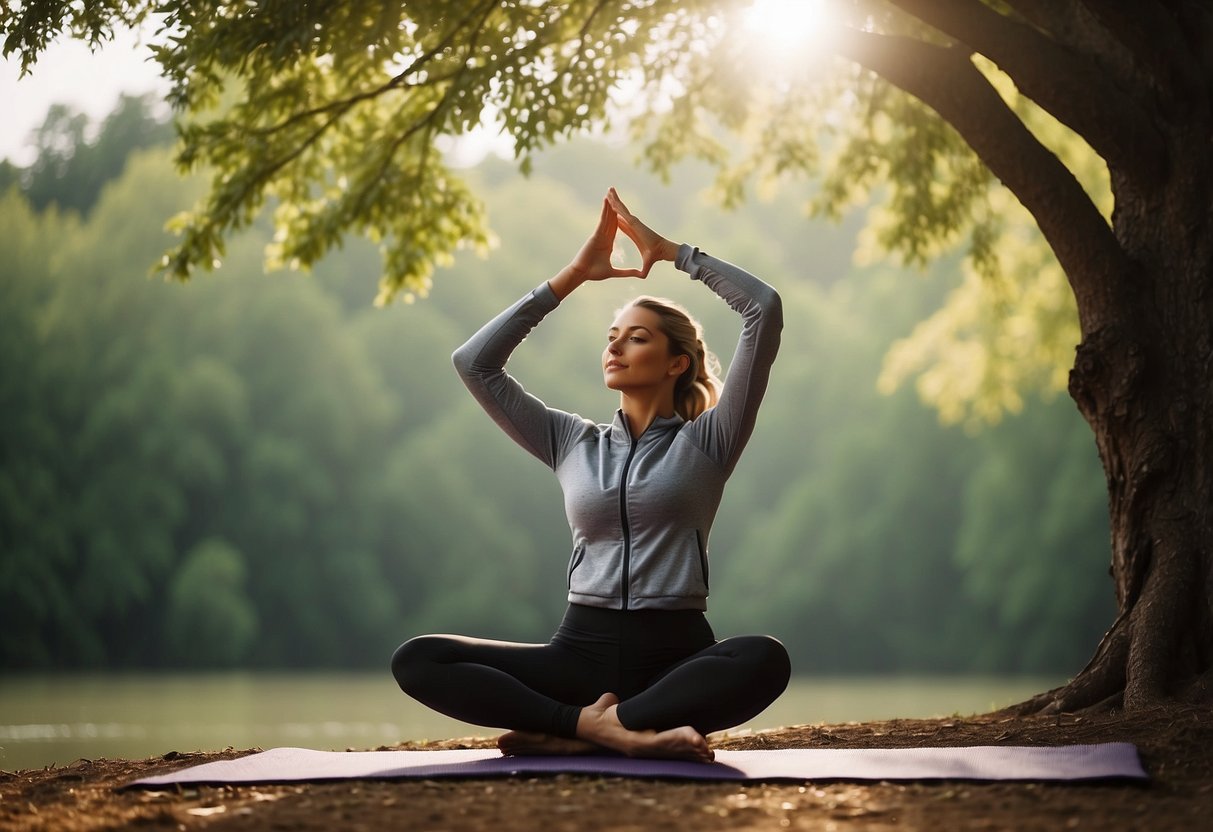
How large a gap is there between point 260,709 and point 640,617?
35.9 ft

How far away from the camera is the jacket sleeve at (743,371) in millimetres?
3725

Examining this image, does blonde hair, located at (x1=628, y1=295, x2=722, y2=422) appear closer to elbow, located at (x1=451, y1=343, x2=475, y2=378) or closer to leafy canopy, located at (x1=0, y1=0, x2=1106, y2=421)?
elbow, located at (x1=451, y1=343, x2=475, y2=378)

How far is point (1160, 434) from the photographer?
4.67 m

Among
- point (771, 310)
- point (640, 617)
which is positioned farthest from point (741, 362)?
point (640, 617)

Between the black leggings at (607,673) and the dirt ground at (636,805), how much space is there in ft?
1.02

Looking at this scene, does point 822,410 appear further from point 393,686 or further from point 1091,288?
point 1091,288

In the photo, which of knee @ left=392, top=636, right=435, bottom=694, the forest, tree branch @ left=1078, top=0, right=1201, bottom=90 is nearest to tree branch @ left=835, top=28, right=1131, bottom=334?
tree branch @ left=1078, top=0, right=1201, bottom=90

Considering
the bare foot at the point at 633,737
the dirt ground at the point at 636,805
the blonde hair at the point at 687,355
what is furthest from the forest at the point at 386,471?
the dirt ground at the point at 636,805

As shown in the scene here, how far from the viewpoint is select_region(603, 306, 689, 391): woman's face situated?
392cm

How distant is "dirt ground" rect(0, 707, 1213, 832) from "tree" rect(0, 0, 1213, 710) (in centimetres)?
125

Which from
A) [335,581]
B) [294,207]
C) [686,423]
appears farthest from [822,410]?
[686,423]

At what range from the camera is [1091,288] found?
15.9 ft

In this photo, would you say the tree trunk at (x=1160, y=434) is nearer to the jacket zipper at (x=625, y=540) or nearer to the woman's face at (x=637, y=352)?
the woman's face at (x=637, y=352)

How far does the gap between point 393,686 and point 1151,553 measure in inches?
627
